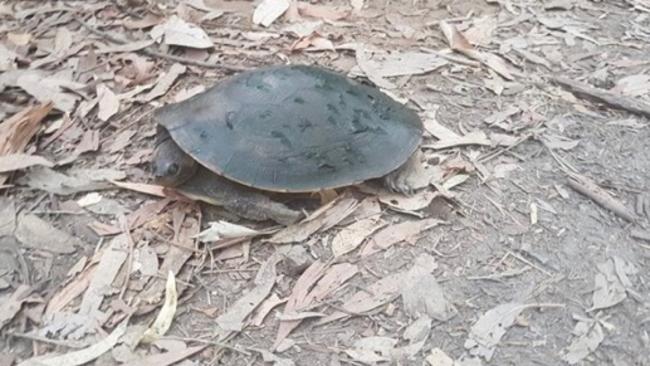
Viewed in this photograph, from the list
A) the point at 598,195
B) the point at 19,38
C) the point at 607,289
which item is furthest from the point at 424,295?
the point at 19,38

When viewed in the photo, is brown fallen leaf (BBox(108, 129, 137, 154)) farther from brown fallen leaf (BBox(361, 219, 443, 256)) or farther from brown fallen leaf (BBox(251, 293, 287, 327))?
brown fallen leaf (BBox(361, 219, 443, 256))

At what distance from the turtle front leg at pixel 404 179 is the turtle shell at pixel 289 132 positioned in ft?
0.21

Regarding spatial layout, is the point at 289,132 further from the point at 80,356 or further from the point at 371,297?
the point at 80,356

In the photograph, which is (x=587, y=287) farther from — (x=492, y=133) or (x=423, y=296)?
(x=492, y=133)

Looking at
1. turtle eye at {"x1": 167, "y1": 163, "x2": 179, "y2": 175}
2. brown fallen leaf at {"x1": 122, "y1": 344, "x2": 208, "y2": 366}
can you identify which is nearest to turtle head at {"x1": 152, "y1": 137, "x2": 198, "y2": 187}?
turtle eye at {"x1": 167, "y1": 163, "x2": 179, "y2": 175}

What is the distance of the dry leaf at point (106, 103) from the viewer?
11.8ft

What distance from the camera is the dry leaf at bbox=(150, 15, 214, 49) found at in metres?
4.02

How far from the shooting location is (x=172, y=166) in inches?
119

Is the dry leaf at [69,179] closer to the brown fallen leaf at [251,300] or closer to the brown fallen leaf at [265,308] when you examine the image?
the brown fallen leaf at [251,300]

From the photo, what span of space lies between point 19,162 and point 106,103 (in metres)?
0.57

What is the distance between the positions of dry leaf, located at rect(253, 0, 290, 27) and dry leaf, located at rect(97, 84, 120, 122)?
0.98 meters

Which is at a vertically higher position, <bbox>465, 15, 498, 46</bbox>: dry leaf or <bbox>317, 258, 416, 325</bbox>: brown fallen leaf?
<bbox>465, 15, 498, 46</bbox>: dry leaf

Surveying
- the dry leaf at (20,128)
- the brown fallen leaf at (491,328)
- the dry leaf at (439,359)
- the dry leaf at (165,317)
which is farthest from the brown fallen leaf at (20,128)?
the brown fallen leaf at (491,328)

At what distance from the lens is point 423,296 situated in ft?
8.95
